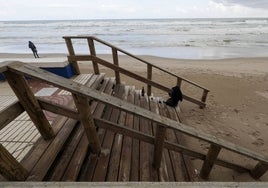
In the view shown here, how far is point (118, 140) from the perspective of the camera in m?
3.30

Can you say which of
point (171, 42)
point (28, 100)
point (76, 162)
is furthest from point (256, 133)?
point (171, 42)

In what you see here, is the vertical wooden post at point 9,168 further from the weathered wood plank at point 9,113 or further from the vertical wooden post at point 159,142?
the vertical wooden post at point 159,142

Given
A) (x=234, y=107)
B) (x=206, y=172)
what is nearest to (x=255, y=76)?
(x=234, y=107)

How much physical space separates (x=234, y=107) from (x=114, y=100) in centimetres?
615

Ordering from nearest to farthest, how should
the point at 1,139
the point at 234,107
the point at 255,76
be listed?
the point at 1,139, the point at 234,107, the point at 255,76

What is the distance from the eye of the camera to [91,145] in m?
2.70

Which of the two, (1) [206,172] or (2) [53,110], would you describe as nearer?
(2) [53,110]

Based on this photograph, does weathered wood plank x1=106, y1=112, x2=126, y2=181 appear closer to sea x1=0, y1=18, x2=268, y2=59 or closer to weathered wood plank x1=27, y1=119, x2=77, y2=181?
weathered wood plank x1=27, y1=119, x2=77, y2=181

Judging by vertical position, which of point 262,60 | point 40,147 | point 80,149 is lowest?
point 262,60

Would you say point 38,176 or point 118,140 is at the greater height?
point 38,176

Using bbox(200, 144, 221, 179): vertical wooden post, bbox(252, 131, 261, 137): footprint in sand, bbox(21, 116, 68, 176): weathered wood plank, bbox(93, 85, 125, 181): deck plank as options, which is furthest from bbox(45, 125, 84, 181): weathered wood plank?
bbox(252, 131, 261, 137): footprint in sand

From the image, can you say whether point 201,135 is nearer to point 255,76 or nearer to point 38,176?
point 38,176

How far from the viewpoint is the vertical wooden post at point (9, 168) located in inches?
66.8

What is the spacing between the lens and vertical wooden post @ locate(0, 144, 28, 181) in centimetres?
170
